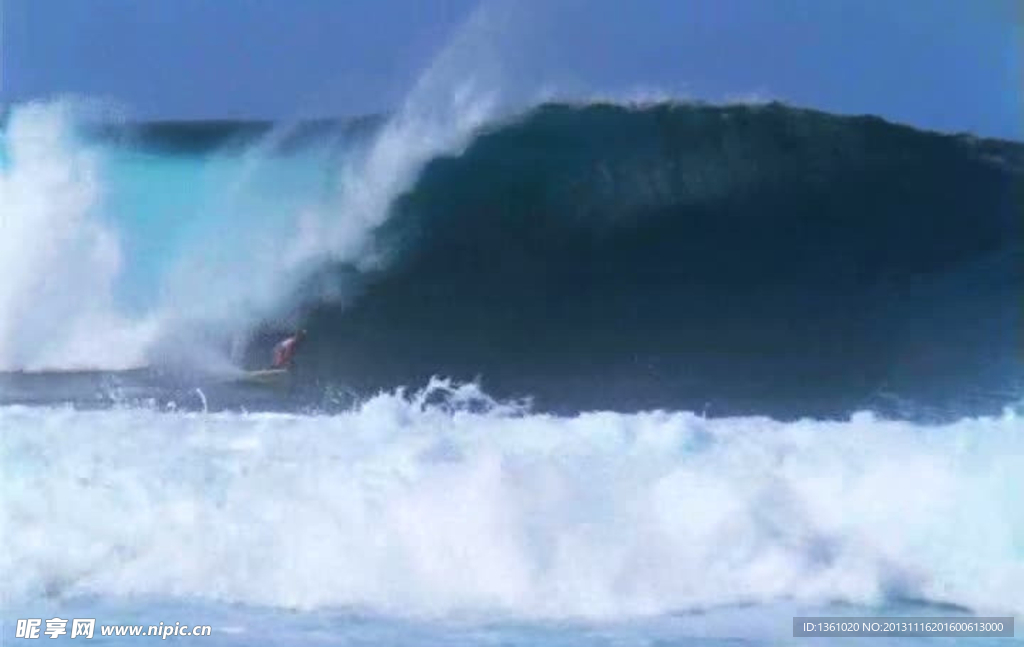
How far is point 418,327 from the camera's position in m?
3.73

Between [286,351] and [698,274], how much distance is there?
4.41 feet

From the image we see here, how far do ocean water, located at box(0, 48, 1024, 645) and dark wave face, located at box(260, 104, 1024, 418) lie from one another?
11 mm

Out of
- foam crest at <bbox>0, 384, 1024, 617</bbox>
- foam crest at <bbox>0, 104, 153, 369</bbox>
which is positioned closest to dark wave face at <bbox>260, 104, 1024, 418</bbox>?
foam crest at <bbox>0, 384, 1024, 617</bbox>

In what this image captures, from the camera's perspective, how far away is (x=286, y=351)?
3.64 meters

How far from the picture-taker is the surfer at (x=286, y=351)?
3.62 metres

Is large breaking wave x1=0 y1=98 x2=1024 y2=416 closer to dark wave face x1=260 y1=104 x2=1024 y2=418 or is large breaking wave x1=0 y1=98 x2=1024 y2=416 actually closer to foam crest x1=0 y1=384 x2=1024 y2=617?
dark wave face x1=260 y1=104 x2=1024 y2=418

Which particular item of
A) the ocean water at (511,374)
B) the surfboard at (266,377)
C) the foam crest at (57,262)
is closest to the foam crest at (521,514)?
the ocean water at (511,374)

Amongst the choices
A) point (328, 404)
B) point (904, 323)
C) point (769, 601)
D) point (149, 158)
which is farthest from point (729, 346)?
point (149, 158)

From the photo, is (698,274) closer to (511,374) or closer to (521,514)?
(511,374)

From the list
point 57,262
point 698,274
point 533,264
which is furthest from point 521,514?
point 57,262

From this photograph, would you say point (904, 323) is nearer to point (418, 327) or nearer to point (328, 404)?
point (418, 327)

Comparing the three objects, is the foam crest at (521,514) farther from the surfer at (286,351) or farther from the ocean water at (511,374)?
the surfer at (286,351)

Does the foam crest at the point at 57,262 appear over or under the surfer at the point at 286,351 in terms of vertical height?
over

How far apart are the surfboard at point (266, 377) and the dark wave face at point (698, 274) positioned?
0.09 m
